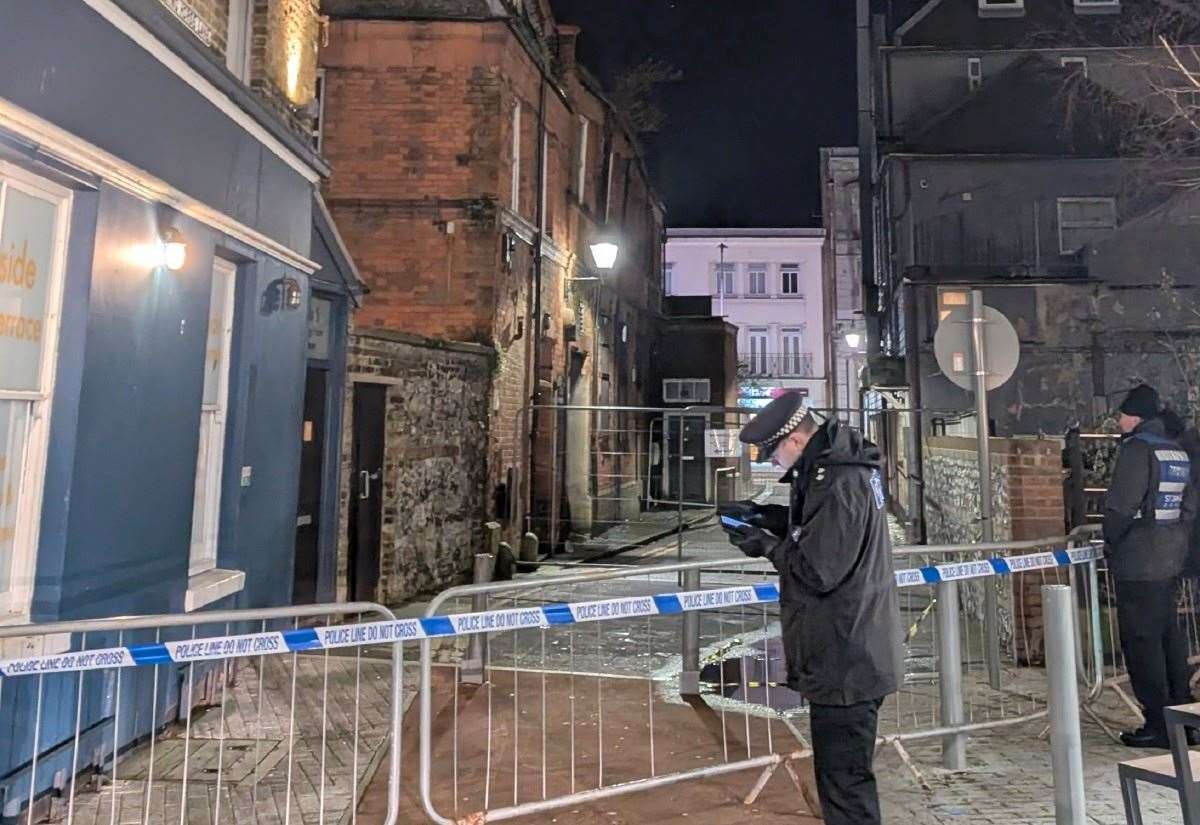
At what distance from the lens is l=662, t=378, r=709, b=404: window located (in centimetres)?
2605

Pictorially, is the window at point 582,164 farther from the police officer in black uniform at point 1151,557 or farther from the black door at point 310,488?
the police officer in black uniform at point 1151,557

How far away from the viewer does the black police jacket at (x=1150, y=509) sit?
499 cm

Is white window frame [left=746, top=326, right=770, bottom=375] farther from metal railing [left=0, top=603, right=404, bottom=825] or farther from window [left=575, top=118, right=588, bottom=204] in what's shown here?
metal railing [left=0, top=603, right=404, bottom=825]

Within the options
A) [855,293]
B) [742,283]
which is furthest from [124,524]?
[742,283]

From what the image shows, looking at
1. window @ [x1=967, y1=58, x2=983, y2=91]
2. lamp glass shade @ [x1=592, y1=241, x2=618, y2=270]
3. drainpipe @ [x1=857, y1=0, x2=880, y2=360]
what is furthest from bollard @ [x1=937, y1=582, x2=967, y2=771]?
window @ [x1=967, y1=58, x2=983, y2=91]

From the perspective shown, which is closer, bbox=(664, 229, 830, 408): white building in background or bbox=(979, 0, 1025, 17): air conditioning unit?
bbox=(979, 0, 1025, 17): air conditioning unit

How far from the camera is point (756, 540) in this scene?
344cm

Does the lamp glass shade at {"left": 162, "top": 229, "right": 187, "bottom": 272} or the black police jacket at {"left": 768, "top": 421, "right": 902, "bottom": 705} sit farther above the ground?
the lamp glass shade at {"left": 162, "top": 229, "right": 187, "bottom": 272}

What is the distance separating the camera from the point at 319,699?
19.6ft

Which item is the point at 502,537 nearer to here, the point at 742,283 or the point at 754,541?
the point at 754,541

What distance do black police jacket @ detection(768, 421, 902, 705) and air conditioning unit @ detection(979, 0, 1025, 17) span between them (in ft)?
88.3

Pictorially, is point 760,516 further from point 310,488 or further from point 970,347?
point 310,488

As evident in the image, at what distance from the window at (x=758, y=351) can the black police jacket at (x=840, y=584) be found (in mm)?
41608

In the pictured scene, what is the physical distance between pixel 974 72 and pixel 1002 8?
2391 millimetres
